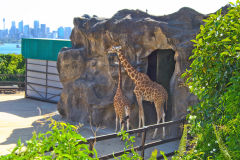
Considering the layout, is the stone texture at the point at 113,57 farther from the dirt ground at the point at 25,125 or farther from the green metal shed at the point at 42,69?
the green metal shed at the point at 42,69

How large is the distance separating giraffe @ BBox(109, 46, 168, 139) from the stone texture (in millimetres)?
337

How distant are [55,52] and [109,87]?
5.94m

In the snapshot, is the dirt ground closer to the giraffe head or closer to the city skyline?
the giraffe head

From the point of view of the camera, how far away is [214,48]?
4.11 m

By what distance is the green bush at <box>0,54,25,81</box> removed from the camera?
21.8m

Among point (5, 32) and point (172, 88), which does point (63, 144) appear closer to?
point (172, 88)

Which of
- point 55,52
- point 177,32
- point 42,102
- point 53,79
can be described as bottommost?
point 42,102

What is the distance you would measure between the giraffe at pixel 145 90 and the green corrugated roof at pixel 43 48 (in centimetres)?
647

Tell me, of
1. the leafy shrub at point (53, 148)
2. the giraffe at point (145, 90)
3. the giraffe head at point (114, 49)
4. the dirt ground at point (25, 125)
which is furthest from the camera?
the giraffe head at point (114, 49)

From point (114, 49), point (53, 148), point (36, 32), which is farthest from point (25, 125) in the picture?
point (36, 32)

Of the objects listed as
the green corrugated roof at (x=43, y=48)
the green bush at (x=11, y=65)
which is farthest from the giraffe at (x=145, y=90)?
the green bush at (x=11, y=65)

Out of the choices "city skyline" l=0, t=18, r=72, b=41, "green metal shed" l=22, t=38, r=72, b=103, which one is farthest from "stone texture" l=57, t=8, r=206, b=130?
"city skyline" l=0, t=18, r=72, b=41

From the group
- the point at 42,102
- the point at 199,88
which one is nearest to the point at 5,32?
the point at 42,102

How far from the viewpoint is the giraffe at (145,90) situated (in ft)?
32.0
